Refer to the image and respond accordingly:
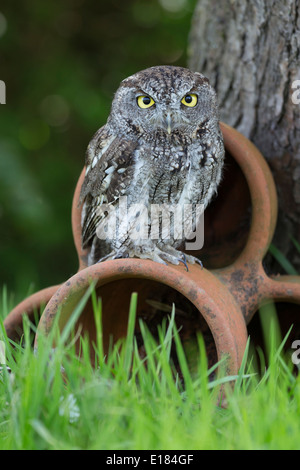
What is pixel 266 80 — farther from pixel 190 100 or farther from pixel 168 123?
pixel 168 123

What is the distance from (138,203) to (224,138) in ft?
1.58

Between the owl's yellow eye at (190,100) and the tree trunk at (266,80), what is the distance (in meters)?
0.51

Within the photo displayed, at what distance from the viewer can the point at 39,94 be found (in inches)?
133

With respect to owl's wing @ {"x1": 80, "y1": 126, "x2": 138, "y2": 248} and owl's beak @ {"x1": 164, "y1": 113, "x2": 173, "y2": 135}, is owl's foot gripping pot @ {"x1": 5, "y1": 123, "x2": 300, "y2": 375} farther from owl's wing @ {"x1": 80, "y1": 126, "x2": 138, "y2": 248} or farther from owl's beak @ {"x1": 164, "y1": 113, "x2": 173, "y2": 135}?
owl's beak @ {"x1": 164, "y1": 113, "x2": 173, "y2": 135}

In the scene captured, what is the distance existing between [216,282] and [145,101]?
27.8 inches

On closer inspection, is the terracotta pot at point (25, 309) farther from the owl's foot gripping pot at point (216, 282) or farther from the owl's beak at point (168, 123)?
the owl's beak at point (168, 123)

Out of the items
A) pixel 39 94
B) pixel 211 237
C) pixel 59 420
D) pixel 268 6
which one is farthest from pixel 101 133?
pixel 39 94

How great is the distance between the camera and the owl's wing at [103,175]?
6.31 ft

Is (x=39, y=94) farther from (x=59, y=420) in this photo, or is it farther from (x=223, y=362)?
(x=59, y=420)

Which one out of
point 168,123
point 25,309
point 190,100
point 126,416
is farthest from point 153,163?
point 126,416

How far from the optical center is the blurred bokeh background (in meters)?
3.25

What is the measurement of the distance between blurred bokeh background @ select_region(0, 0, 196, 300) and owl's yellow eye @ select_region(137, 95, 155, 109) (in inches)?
48.9

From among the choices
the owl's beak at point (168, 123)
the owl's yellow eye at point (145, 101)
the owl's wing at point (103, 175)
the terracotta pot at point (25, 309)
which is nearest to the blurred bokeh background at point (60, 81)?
the terracotta pot at point (25, 309)

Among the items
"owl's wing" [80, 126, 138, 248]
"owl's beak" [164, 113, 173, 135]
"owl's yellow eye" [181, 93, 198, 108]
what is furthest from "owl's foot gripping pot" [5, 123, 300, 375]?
"owl's beak" [164, 113, 173, 135]
